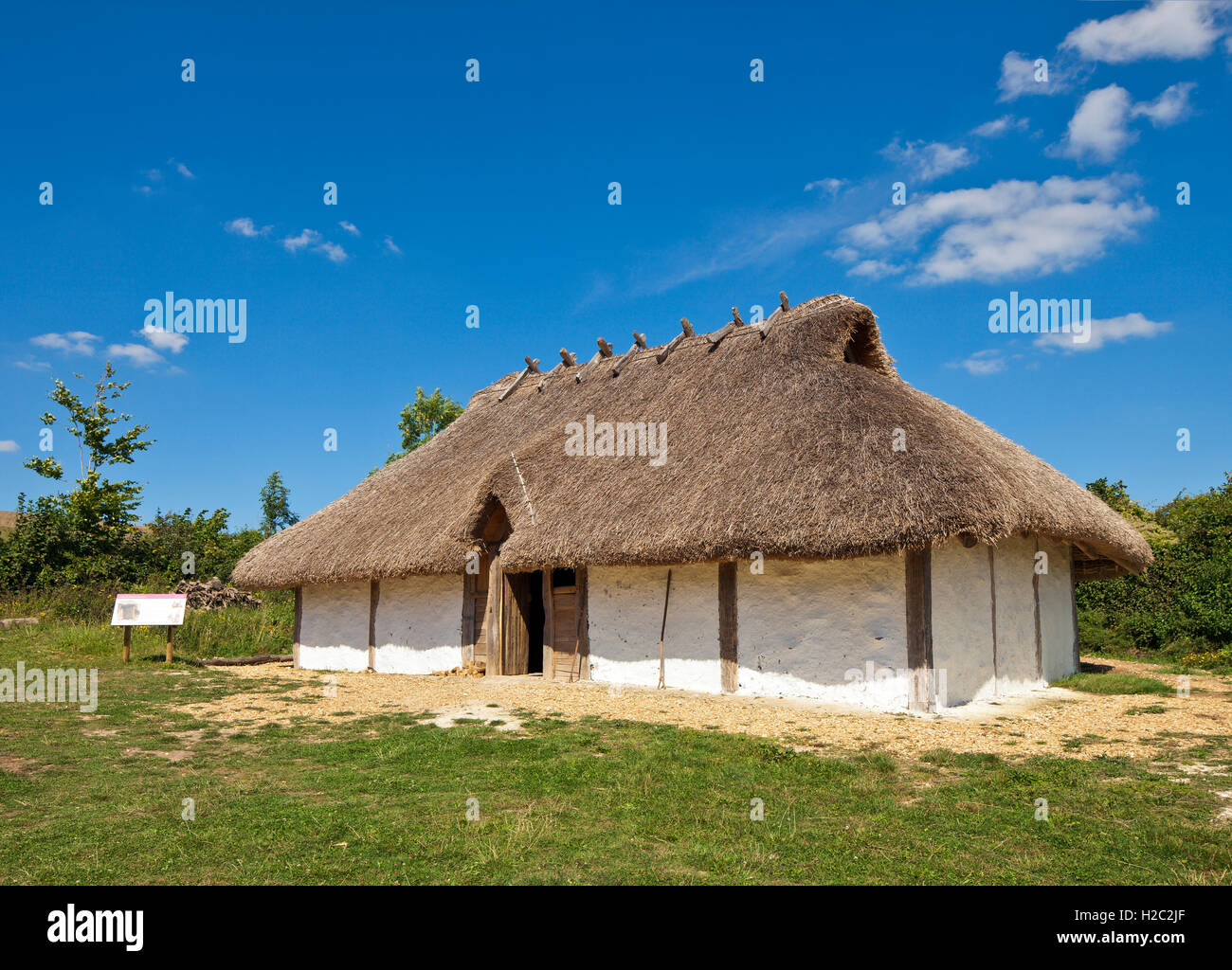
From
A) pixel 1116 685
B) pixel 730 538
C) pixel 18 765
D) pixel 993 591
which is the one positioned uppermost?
pixel 730 538

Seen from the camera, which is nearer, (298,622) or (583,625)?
(583,625)

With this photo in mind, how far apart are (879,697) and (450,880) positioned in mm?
7498

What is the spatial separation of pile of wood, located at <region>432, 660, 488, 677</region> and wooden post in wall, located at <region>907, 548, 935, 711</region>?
7840mm

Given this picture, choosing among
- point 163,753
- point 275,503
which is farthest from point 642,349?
point 275,503

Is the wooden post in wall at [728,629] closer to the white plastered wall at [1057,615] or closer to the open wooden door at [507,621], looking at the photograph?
the open wooden door at [507,621]

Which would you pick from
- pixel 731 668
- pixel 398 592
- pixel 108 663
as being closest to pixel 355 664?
pixel 398 592

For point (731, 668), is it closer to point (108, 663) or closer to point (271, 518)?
point (108, 663)

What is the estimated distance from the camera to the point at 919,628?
10.1m

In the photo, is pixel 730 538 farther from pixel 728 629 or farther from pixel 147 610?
pixel 147 610

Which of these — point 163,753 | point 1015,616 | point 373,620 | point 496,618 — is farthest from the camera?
point 373,620

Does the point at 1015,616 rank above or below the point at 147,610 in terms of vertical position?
below

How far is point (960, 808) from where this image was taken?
5621 millimetres

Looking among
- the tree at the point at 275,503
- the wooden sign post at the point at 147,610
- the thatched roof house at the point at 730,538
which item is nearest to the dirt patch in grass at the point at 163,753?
the thatched roof house at the point at 730,538

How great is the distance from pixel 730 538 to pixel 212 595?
20.2 meters
